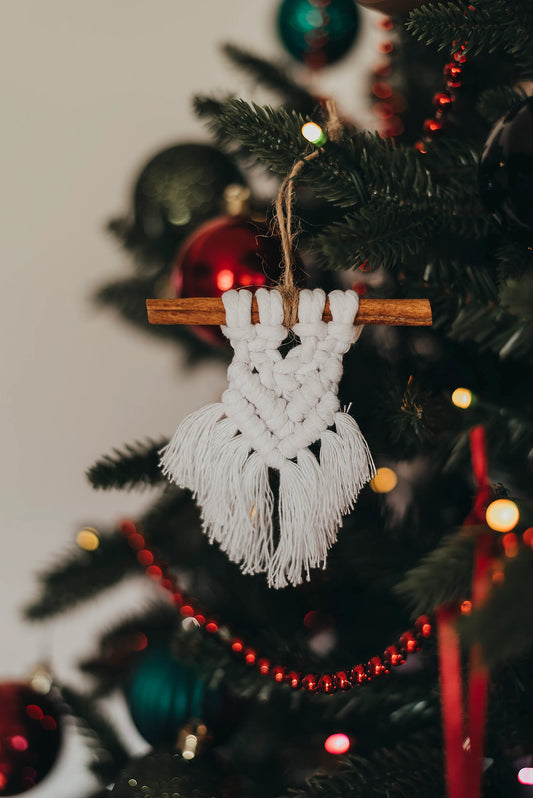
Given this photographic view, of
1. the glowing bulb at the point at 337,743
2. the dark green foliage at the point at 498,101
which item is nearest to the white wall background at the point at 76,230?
the dark green foliage at the point at 498,101

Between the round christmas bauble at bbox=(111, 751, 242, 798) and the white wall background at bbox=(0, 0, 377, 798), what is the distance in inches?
12.2

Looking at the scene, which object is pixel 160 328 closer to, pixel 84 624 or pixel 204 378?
pixel 204 378

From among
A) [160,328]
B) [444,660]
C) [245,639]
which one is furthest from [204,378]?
[444,660]

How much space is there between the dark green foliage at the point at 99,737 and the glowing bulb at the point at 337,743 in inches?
9.0

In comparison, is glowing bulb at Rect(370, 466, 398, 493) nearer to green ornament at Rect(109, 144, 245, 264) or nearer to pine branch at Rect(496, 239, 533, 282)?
pine branch at Rect(496, 239, 533, 282)

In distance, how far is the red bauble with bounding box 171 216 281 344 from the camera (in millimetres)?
474

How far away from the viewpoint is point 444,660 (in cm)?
33

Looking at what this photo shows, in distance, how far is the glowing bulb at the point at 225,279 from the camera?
473 mm

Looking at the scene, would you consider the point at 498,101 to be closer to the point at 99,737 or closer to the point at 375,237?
the point at 375,237

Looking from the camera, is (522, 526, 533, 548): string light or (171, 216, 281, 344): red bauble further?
(171, 216, 281, 344): red bauble

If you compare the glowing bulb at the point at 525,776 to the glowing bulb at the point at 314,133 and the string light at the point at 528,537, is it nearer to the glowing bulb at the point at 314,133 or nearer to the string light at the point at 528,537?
the string light at the point at 528,537

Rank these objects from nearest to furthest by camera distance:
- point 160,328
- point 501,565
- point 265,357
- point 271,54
Answer: point 501,565
point 265,357
point 160,328
point 271,54

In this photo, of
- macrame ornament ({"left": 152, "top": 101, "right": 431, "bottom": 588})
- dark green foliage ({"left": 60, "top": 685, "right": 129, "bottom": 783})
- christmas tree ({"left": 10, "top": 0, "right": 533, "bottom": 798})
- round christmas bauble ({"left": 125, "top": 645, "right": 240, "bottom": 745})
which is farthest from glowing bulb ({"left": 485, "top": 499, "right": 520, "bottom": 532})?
dark green foliage ({"left": 60, "top": 685, "right": 129, "bottom": 783})

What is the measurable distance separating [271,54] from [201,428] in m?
0.53
